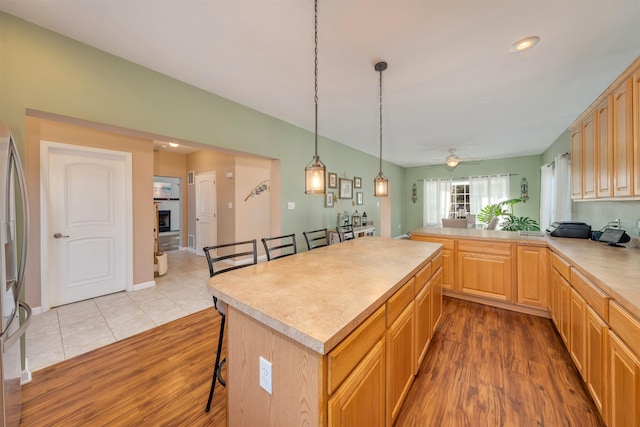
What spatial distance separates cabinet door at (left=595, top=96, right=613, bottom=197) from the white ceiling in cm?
50

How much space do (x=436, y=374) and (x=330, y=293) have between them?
133cm

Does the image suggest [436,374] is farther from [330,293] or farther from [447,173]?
[447,173]

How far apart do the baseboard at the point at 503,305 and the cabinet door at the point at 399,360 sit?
6.51 feet

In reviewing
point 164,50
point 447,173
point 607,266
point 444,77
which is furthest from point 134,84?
point 447,173

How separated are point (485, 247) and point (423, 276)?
161 centimetres

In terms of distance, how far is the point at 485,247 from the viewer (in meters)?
2.86

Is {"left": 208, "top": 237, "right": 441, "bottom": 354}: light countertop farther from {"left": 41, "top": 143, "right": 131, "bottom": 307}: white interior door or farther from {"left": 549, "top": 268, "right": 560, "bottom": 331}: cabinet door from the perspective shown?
{"left": 41, "top": 143, "right": 131, "bottom": 307}: white interior door

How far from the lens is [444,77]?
8.13 ft

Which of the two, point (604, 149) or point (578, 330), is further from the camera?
point (604, 149)

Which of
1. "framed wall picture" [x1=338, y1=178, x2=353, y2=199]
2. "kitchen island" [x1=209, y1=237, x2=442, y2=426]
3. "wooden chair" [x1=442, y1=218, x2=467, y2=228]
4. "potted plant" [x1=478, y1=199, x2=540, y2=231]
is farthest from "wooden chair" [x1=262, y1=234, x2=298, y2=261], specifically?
"potted plant" [x1=478, y1=199, x2=540, y2=231]

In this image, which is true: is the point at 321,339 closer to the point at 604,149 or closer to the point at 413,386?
the point at 413,386

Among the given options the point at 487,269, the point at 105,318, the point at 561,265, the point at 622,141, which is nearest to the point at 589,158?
the point at 622,141

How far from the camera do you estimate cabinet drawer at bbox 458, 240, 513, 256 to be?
2.75 metres

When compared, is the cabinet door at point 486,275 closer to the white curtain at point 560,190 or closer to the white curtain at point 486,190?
the white curtain at point 560,190
